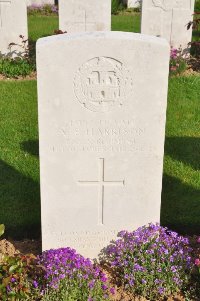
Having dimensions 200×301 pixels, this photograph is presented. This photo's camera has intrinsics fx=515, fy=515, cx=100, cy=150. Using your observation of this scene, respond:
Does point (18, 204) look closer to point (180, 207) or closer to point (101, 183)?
point (101, 183)

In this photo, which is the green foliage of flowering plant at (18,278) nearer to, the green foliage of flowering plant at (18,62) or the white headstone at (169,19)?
the green foliage of flowering plant at (18,62)

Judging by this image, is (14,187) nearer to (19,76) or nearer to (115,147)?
(115,147)

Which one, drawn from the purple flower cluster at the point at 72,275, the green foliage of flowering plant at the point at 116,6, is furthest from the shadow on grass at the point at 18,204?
the green foliage of flowering plant at the point at 116,6

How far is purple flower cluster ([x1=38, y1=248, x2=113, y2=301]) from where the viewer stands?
3.63 meters

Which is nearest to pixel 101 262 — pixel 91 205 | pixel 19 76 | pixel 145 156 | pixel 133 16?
pixel 91 205

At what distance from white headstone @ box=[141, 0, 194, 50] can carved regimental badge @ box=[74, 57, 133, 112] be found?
6.15m

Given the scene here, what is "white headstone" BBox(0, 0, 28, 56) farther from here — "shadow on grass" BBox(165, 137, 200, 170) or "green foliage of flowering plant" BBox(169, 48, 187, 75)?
"shadow on grass" BBox(165, 137, 200, 170)

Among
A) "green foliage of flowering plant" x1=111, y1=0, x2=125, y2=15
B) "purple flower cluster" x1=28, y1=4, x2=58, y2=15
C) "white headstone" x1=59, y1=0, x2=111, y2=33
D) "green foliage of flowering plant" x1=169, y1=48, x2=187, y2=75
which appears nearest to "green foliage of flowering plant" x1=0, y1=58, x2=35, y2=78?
"white headstone" x1=59, y1=0, x2=111, y2=33

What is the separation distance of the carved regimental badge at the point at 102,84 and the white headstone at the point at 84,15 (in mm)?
6108

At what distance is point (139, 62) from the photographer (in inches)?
144

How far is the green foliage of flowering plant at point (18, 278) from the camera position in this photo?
3.58m

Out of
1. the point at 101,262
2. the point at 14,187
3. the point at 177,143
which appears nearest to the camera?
the point at 101,262

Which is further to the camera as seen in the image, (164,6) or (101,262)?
(164,6)

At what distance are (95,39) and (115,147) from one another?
2.76 ft
